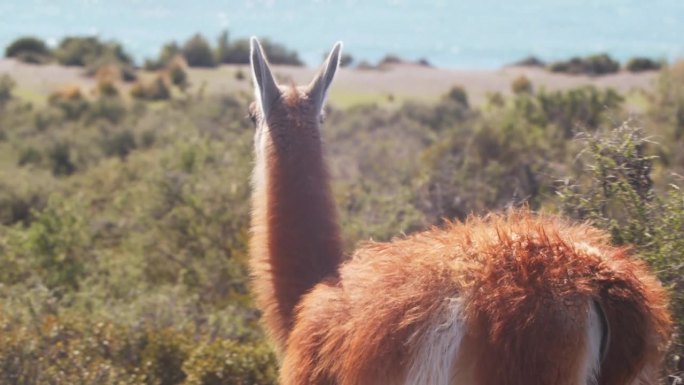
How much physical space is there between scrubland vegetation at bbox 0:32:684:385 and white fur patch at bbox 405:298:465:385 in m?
0.82

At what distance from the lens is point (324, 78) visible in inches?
196

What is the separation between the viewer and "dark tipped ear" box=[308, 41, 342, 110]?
4871 millimetres

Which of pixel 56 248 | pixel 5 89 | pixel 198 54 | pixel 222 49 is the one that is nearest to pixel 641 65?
pixel 222 49

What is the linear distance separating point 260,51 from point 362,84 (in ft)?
105

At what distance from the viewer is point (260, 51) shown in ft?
15.5

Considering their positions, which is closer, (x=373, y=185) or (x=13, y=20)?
(x=373, y=185)

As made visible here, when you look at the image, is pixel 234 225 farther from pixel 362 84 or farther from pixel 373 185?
pixel 362 84

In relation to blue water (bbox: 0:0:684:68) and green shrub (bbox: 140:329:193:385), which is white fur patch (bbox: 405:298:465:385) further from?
blue water (bbox: 0:0:684:68)

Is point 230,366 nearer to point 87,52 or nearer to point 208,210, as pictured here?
point 208,210

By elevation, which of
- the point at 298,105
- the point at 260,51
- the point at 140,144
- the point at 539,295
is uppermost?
the point at 260,51

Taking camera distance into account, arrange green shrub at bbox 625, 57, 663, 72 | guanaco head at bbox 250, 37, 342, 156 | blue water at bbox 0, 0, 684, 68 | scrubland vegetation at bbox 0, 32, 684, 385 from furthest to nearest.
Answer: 1. blue water at bbox 0, 0, 684, 68
2. green shrub at bbox 625, 57, 663, 72
3. guanaco head at bbox 250, 37, 342, 156
4. scrubland vegetation at bbox 0, 32, 684, 385

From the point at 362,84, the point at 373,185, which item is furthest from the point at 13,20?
the point at 373,185

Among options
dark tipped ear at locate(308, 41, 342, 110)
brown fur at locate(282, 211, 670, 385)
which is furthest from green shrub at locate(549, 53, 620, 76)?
brown fur at locate(282, 211, 670, 385)

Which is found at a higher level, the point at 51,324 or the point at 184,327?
the point at 51,324
